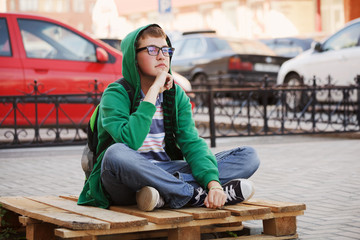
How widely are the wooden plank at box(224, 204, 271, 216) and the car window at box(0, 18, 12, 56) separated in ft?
22.2

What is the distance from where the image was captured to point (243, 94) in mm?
11078

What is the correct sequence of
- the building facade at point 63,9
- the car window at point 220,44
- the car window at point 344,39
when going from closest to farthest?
the car window at point 344,39 < the car window at point 220,44 < the building facade at point 63,9

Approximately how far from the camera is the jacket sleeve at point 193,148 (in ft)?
13.8

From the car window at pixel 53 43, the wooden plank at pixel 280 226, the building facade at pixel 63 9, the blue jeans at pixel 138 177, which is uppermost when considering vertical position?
the building facade at pixel 63 9

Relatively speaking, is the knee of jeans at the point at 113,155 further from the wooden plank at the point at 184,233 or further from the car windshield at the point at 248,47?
the car windshield at the point at 248,47

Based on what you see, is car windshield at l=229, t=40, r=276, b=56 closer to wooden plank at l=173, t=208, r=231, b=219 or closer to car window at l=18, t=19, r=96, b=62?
car window at l=18, t=19, r=96, b=62

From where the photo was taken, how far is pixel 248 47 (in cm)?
1834

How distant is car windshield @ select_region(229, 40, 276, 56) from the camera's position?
708 inches

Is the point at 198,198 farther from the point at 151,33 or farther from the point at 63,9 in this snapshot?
the point at 63,9

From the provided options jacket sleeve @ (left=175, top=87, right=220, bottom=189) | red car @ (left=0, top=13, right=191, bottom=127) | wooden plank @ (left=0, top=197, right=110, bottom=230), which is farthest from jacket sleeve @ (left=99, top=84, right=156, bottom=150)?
red car @ (left=0, top=13, right=191, bottom=127)

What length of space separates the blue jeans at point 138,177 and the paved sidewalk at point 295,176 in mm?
588

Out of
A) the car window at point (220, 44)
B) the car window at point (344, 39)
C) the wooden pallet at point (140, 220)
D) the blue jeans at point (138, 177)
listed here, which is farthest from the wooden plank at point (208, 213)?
the car window at point (220, 44)

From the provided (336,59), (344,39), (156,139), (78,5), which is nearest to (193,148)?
(156,139)

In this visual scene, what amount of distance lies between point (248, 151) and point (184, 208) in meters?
0.60
